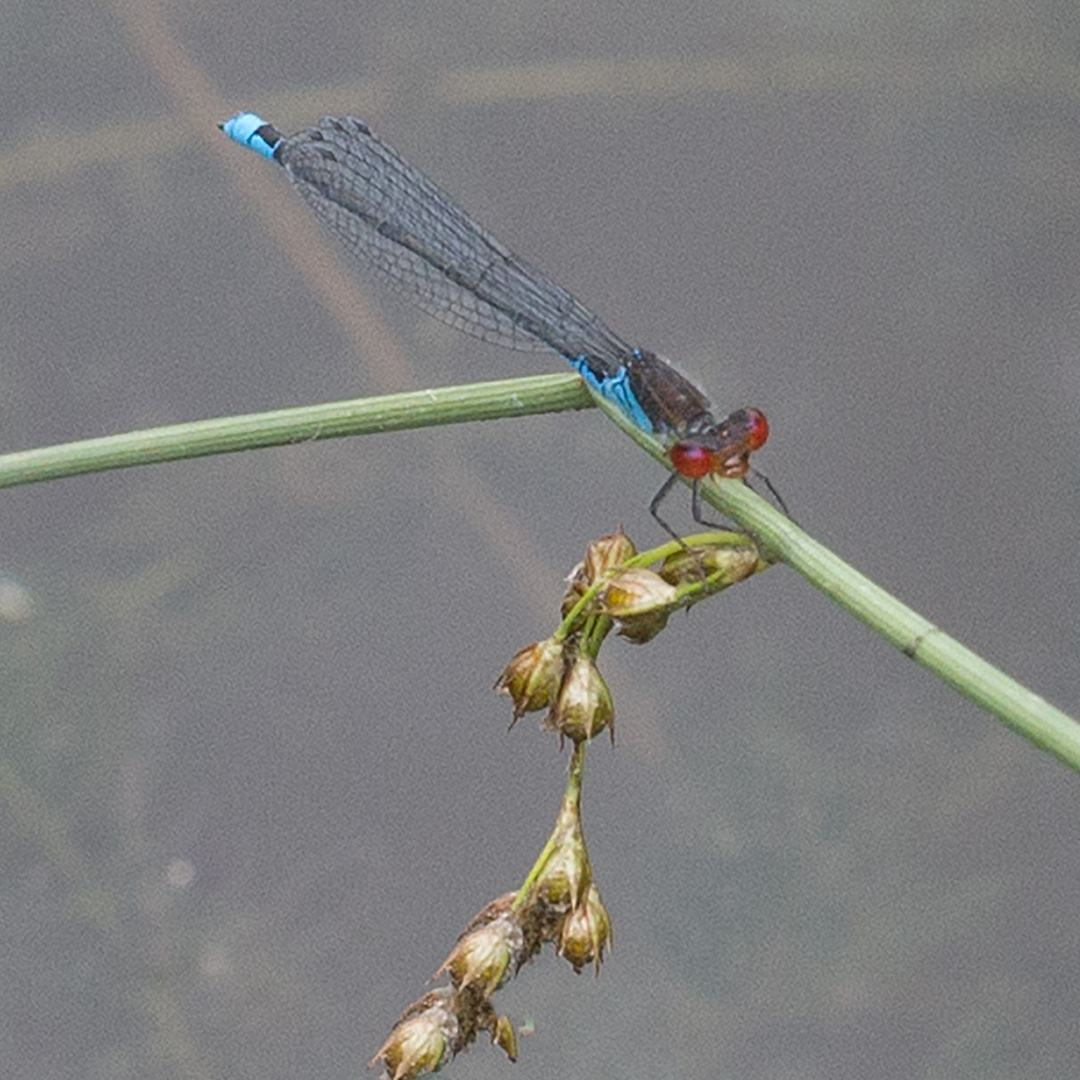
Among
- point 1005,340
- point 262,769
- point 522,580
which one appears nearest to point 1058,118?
point 1005,340

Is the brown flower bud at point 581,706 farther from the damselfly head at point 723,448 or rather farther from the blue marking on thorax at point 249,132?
the blue marking on thorax at point 249,132

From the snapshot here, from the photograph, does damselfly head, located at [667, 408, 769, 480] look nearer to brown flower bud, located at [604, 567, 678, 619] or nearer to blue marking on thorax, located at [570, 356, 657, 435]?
blue marking on thorax, located at [570, 356, 657, 435]

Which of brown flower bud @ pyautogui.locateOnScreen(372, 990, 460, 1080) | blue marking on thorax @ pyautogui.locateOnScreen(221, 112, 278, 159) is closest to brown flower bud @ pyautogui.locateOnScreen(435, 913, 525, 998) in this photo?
brown flower bud @ pyautogui.locateOnScreen(372, 990, 460, 1080)

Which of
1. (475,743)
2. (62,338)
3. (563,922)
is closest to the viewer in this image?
(563,922)

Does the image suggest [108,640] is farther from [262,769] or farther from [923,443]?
[923,443]

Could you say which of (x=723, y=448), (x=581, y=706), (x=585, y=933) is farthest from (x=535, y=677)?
(x=723, y=448)

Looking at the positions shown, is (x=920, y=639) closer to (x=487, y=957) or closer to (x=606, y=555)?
Result: (x=606, y=555)
